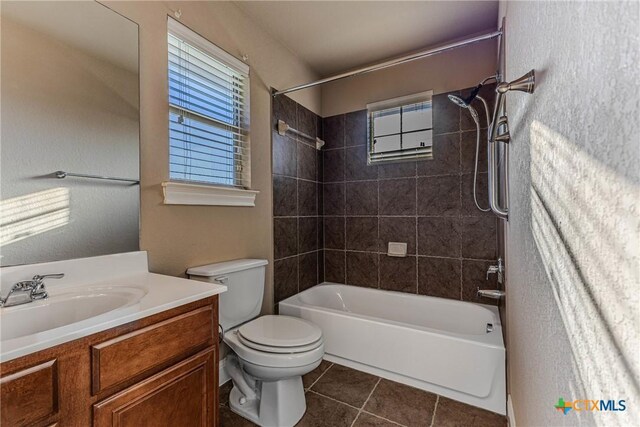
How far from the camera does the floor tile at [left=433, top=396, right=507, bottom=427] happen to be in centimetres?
149

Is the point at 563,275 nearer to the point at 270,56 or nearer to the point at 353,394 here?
the point at 353,394

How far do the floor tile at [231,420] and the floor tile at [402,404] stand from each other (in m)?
0.65

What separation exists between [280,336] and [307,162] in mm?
1633

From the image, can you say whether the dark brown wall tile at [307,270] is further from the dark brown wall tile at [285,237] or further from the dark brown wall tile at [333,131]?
the dark brown wall tile at [333,131]

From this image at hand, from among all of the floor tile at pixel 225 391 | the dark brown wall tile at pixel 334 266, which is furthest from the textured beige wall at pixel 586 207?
the dark brown wall tile at pixel 334 266

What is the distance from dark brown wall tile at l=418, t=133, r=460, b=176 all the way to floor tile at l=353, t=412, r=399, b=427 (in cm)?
180

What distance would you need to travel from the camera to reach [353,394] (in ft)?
5.64

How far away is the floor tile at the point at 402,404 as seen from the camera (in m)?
1.53

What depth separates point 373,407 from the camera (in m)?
1.61

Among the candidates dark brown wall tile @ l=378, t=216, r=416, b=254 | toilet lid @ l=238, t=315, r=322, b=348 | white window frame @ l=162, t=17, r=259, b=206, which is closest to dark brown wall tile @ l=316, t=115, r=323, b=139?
white window frame @ l=162, t=17, r=259, b=206

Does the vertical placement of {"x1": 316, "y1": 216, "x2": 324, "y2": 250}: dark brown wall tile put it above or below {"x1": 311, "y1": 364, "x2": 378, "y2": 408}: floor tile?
above

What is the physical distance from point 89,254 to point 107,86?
0.75 meters

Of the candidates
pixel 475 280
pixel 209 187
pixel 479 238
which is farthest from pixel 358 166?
pixel 209 187

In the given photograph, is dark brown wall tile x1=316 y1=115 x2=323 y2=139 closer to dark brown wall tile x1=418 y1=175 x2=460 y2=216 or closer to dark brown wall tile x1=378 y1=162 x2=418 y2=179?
dark brown wall tile x1=378 y1=162 x2=418 y2=179
